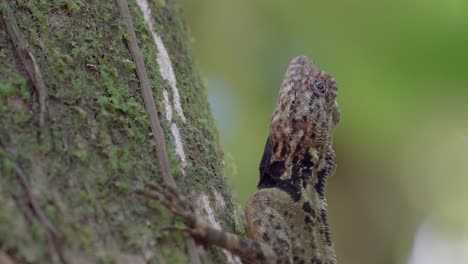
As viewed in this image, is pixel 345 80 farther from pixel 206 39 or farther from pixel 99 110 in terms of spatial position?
pixel 99 110

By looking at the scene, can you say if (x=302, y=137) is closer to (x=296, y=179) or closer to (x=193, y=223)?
(x=296, y=179)

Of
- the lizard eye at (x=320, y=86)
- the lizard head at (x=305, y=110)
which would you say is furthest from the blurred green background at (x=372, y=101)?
the lizard eye at (x=320, y=86)

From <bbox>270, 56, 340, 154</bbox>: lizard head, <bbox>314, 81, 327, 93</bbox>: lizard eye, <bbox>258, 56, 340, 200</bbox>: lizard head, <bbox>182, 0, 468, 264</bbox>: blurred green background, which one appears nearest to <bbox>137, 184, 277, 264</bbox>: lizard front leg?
<bbox>258, 56, 340, 200</bbox>: lizard head

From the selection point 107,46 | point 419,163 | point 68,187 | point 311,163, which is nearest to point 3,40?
point 107,46

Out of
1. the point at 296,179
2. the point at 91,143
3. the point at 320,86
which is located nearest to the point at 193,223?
the point at 91,143

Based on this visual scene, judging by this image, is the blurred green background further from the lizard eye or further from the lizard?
the lizard eye

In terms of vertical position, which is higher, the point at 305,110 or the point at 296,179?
the point at 305,110
